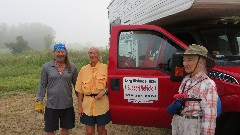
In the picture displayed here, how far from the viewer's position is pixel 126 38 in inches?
160

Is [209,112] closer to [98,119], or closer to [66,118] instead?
[98,119]

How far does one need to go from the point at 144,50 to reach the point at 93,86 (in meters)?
0.78

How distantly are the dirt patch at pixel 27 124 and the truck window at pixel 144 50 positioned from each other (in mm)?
2119

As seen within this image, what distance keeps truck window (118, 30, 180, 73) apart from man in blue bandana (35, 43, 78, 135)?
2.43ft

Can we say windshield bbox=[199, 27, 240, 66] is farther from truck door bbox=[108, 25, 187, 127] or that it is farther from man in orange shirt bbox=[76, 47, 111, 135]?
man in orange shirt bbox=[76, 47, 111, 135]

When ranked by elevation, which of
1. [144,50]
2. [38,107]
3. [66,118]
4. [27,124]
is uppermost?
[144,50]

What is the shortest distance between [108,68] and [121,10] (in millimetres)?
5942

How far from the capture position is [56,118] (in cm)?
423

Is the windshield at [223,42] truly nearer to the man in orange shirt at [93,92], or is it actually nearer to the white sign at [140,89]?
the white sign at [140,89]

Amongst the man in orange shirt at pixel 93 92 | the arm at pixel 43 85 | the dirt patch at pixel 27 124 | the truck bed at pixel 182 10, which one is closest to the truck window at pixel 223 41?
the truck bed at pixel 182 10

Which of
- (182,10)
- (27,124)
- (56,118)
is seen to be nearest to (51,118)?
(56,118)

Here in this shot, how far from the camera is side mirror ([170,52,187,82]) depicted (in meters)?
3.28

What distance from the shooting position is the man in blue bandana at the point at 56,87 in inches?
162

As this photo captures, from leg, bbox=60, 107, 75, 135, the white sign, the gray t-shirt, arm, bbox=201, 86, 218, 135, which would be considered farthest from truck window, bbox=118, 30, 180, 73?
arm, bbox=201, 86, 218, 135
